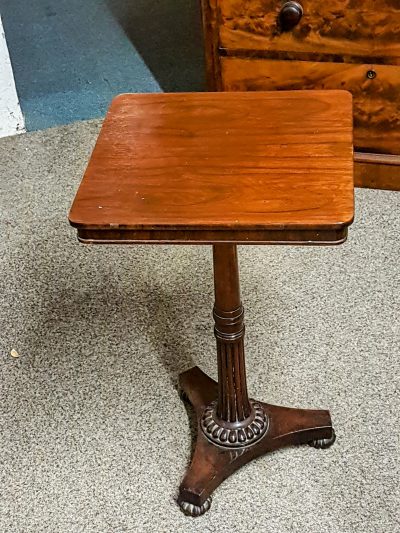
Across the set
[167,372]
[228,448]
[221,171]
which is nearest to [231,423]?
[228,448]

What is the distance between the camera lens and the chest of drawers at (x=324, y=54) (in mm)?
1960

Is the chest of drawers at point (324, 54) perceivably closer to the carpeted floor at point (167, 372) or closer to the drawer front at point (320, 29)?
the drawer front at point (320, 29)

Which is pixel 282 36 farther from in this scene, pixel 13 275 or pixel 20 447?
pixel 20 447

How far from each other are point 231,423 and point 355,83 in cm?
99

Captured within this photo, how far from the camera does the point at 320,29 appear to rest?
200 cm

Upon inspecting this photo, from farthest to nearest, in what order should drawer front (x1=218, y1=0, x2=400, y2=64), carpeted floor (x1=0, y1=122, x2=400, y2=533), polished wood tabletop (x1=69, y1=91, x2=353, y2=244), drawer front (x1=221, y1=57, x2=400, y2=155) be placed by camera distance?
drawer front (x1=221, y1=57, x2=400, y2=155) → drawer front (x1=218, y1=0, x2=400, y2=64) → carpeted floor (x1=0, y1=122, x2=400, y2=533) → polished wood tabletop (x1=69, y1=91, x2=353, y2=244)

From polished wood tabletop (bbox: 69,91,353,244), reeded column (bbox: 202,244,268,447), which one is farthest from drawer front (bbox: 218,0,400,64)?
reeded column (bbox: 202,244,268,447)

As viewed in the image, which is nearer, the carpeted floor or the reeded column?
the reeded column

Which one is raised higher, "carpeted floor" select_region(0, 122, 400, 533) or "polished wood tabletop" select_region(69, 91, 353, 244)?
"polished wood tabletop" select_region(69, 91, 353, 244)

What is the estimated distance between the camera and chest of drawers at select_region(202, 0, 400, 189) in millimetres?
1960

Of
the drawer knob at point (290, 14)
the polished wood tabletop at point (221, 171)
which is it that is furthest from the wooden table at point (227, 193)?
the drawer knob at point (290, 14)

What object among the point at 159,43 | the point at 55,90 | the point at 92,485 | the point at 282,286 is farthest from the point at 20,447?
the point at 159,43

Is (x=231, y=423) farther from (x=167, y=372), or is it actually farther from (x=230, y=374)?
(x=167, y=372)

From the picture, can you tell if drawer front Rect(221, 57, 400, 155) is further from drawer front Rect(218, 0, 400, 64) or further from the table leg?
the table leg
